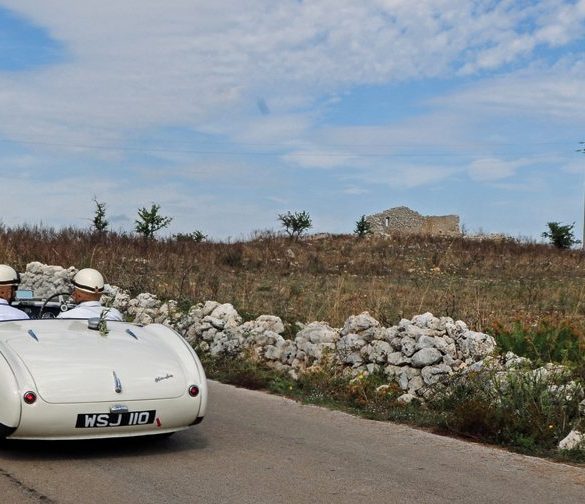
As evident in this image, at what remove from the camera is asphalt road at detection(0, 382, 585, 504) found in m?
6.32

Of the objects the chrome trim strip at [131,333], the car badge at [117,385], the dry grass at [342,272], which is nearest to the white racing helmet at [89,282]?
the chrome trim strip at [131,333]

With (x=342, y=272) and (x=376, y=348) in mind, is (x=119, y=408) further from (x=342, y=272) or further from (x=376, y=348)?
(x=342, y=272)

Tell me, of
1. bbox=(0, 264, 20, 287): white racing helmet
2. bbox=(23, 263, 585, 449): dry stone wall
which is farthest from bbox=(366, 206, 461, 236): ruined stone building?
bbox=(0, 264, 20, 287): white racing helmet

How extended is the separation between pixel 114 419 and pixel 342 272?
21.7m

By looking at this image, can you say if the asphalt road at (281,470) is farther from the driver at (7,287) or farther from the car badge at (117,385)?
the driver at (7,287)

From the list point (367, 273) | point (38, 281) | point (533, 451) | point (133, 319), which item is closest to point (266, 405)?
point (533, 451)

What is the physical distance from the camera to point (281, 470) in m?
7.09

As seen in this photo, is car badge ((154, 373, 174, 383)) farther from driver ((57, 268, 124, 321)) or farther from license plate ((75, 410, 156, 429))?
driver ((57, 268, 124, 321))

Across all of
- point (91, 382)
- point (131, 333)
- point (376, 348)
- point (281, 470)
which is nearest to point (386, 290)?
point (376, 348)

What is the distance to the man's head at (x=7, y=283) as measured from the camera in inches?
347

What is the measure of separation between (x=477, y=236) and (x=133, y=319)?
31.4 m

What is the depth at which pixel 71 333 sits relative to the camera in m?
7.50

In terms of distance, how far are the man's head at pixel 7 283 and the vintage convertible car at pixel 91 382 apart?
1.12 metres

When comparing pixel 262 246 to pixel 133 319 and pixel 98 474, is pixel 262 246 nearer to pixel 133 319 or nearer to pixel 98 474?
pixel 133 319
